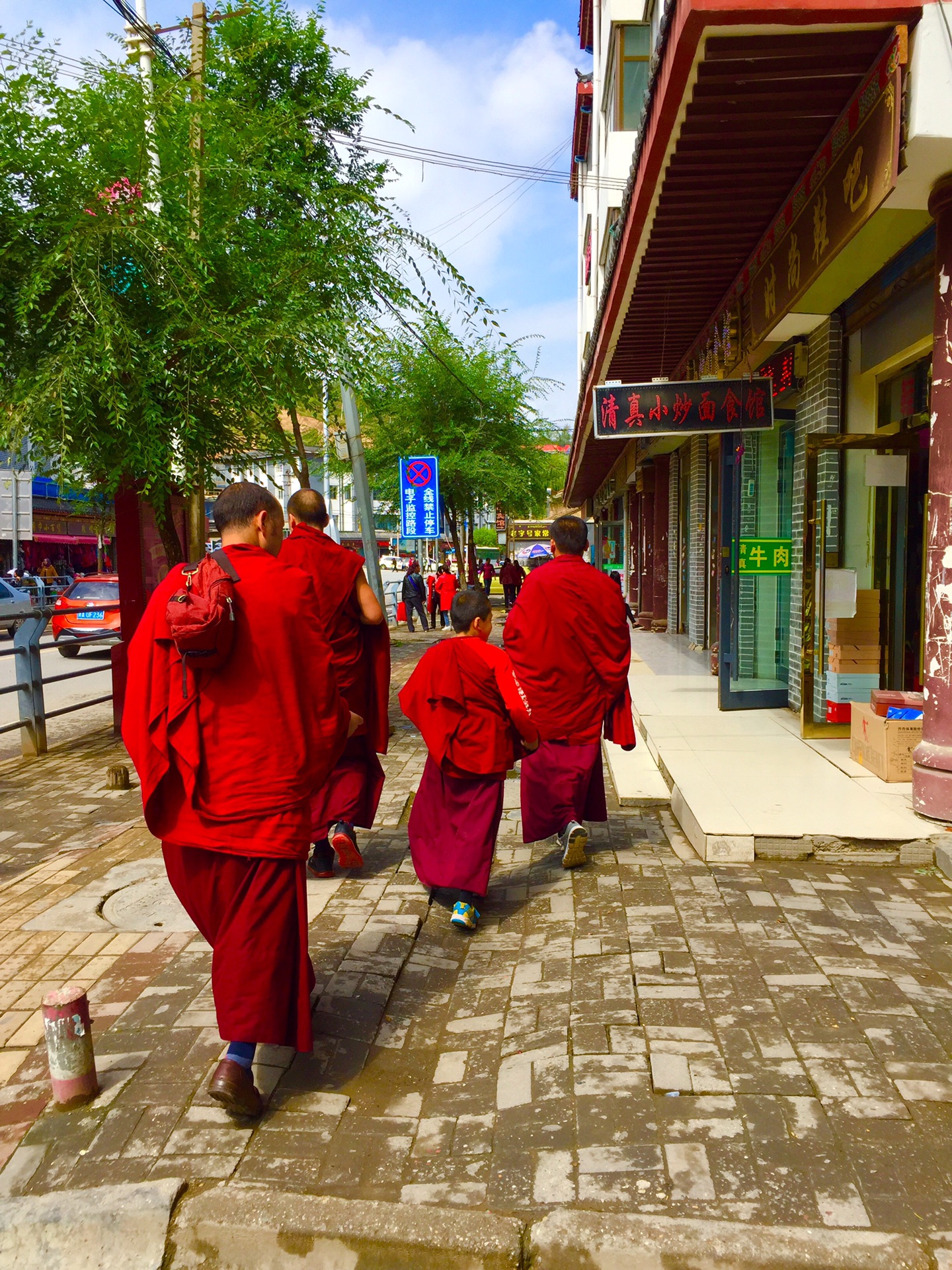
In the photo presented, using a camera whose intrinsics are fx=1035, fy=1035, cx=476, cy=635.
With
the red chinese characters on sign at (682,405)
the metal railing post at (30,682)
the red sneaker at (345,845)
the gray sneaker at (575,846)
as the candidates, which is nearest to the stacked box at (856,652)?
the red chinese characters on sign at (682,405)

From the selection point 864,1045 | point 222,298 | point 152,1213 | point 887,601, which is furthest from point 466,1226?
point 222,298

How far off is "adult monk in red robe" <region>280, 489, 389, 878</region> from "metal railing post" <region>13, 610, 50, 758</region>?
3.70 m

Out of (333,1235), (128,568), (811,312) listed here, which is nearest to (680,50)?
(811,312)

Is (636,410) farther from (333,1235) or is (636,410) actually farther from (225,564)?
(333,1235)

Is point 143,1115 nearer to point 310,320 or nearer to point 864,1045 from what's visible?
point 864,1045

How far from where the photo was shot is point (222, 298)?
7980 millimetres

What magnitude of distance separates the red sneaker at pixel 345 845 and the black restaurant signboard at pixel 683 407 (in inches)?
177

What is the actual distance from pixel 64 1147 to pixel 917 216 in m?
5.90

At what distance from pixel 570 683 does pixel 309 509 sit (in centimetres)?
164

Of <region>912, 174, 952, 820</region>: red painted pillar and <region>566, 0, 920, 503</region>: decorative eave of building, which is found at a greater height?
<region>566, 0, 920, 503</region>: decorative eave of building

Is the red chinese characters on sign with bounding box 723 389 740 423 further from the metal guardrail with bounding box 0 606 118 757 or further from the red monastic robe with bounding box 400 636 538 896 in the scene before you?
the metal guardrail with bounding box 0 606 118 757

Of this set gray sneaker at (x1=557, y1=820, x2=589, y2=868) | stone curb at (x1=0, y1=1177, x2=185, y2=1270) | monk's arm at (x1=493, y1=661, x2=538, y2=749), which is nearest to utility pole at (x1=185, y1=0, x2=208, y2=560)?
monk's arm at (x1=493, y1=661, x2=538, y2=749)

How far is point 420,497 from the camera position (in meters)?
14.7

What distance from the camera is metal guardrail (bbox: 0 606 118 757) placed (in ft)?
27.0
